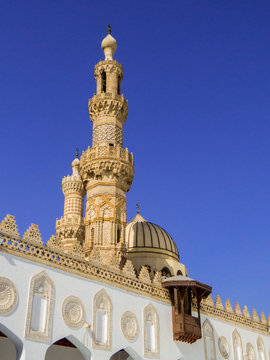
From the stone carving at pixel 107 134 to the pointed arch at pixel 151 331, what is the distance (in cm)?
1041

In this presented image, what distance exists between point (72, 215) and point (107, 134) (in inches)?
539

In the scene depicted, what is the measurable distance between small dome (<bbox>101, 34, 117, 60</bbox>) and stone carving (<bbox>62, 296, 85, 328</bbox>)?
58.9 feet

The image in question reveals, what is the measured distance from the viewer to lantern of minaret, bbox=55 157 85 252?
3491 centimetres

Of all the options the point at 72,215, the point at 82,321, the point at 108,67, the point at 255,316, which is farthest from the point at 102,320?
the point at 72,215

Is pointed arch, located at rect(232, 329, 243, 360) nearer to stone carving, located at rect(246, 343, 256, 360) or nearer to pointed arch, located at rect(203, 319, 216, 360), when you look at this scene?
stone carving, located at rect(246, 343, 256, 360)

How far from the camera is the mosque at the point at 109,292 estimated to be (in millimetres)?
13234

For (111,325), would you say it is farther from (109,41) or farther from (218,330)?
(109,41)

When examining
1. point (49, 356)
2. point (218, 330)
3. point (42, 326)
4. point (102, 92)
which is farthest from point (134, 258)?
point (42, 326)

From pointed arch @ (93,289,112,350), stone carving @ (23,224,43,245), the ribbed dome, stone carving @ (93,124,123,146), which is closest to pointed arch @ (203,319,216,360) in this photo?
pointed arch @ (93,289,112,350)

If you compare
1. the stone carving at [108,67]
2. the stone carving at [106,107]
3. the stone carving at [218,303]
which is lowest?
the stone carving at [218,303]

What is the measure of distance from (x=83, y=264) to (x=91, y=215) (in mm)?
7838

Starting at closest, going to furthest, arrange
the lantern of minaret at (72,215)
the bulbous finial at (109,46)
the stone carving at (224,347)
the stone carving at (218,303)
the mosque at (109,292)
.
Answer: the mosque at (109,292) < the stone carving at (224,347) < the stone carving at (218,303) < the bulbous finial at (109,46) < the lantern of minaret at (72,215)

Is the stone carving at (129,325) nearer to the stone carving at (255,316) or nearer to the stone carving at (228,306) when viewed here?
the stone carving at (228,306)

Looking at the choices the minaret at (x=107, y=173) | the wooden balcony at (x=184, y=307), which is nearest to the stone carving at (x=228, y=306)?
the wooden balcony at (x=184, y=307)
